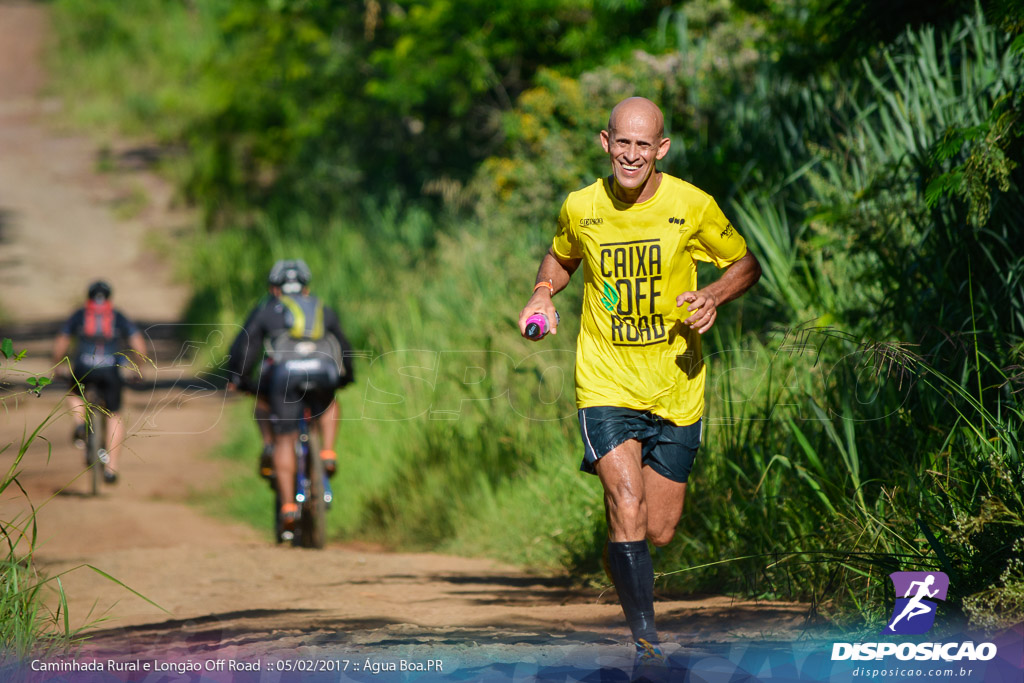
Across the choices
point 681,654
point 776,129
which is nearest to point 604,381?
point 681,654

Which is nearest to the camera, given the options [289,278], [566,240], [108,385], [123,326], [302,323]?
[566,240]

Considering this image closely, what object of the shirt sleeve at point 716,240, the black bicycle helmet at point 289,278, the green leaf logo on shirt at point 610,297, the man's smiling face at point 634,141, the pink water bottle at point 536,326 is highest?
the black bicycle helmet at point 289,278

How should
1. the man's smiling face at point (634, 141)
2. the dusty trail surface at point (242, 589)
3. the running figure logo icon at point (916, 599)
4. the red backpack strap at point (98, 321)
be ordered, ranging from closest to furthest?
the running figure logo icon at point (916, 599), the man's smiling face at point (634, 141), the dusty trail surface at point (242, 589), the red backpack strap at point (98, 321)

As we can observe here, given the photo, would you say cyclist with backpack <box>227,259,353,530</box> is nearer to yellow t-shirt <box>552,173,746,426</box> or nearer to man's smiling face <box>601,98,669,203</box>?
yellow t-shirt <box>552,173,746,426</box>

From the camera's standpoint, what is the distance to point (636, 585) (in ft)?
13.9

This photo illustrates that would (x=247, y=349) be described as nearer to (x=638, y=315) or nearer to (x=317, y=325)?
(x=317, y=325)

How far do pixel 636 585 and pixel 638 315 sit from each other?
1003mm

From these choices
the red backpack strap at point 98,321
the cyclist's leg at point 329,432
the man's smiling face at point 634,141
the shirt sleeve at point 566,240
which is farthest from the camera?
the red backpack strap at point 98,321

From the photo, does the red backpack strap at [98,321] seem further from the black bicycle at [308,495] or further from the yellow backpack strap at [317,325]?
the yellow backpack strap at [317,325]

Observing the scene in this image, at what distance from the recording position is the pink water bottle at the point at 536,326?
13.8 ft

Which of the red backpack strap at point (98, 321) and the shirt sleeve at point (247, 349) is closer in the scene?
the shirt sleeve at point (247, 349)

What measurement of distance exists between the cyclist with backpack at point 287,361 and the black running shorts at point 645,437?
4106 millimetres

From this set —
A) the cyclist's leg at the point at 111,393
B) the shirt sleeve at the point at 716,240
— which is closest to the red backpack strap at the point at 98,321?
the cyclist's leg at the point at 111,393

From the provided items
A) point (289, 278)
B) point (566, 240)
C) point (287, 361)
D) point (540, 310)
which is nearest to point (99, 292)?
point (289, 278)
